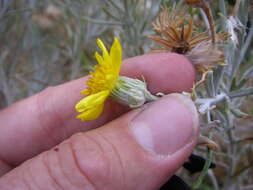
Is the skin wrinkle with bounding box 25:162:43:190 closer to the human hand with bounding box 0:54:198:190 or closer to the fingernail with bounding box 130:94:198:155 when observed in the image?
the human hand with bounding box 0:54:198:190

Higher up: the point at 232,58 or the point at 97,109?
the point at 232,58

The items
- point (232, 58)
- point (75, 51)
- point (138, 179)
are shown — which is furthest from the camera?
point (75, 51)

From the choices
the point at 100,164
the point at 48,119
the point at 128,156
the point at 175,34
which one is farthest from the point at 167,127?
the point at 48,119

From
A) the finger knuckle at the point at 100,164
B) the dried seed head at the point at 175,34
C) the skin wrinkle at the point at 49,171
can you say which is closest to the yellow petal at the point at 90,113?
the finger knuckle at the point at 100,164

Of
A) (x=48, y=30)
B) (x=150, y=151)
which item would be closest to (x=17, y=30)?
(x=48, y=30)

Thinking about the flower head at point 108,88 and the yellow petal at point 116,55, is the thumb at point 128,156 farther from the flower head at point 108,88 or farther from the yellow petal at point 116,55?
the yellow petal at point 116,55

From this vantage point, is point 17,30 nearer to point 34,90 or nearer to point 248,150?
point 34,90
